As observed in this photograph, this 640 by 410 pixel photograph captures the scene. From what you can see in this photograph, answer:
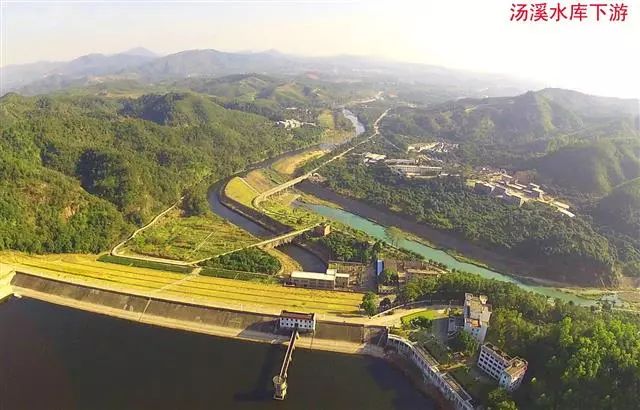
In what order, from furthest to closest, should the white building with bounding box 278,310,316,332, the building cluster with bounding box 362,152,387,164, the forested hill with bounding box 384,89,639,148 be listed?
the forested hill with bounding box 384,89,639,148, the building cluster with bounding box 362,152,387,164, the white building with bounding box 278,310,316,332

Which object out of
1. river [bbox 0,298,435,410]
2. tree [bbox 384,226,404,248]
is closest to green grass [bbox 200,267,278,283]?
river [bbox 0,298,435,410]

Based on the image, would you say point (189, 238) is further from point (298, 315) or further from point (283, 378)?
point (283, 378)

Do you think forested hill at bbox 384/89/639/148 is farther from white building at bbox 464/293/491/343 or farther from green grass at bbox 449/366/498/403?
green grass at bbox 449/366/498/403

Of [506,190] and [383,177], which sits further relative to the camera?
[383,177]

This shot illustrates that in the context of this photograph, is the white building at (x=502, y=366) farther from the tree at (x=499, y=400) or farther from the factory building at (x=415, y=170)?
the factory building at (x=415, y=170)

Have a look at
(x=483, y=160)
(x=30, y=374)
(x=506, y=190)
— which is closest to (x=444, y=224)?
(x=506, y=190)

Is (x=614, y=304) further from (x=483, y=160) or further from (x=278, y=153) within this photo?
(x=278, y=153)
